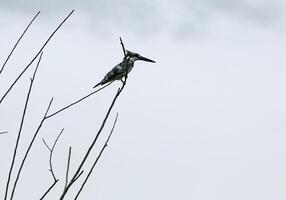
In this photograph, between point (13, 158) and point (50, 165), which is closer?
point (13, 158)

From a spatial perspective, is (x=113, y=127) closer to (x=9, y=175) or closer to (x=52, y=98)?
(x=52, y=98)

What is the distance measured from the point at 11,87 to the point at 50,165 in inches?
32.4

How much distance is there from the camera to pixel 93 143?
5.34m

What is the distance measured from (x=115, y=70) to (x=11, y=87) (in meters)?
12.4

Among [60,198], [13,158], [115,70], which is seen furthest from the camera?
[115,70]

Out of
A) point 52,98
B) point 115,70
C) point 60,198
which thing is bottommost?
point 60,198

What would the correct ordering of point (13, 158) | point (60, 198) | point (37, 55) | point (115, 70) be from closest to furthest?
point (60, 198)
point (13, 158)
point (37, 55)
point (115, 70)

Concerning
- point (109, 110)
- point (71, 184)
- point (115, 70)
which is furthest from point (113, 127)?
point (115, 70)

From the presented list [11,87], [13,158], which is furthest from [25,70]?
[13,158]

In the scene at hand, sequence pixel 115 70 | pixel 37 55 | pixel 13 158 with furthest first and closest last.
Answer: pixel 115 70 → pixel 37 55 → pixel 13 158

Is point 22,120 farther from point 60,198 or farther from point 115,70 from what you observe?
point 115,70

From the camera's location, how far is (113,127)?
19.3ft

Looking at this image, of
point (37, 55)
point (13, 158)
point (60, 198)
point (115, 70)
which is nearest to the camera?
point (60, 198)

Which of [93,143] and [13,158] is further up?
[93,143]
